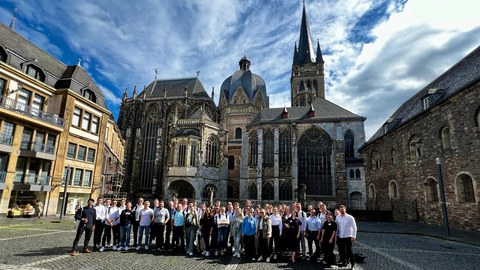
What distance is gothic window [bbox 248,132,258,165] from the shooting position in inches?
1240

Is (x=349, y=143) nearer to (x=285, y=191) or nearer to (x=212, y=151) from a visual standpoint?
(x=285, y=191)

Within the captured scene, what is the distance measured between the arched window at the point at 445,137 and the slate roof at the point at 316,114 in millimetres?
14390

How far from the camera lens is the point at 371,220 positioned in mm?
19531

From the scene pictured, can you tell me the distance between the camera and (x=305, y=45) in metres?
50.4

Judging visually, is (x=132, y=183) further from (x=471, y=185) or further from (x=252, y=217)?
(x=471, y=185)

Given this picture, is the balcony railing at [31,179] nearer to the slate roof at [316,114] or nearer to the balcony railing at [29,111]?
the balcony railing at [29,111]

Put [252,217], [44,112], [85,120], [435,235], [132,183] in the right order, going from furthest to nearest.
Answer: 1. [132,183]
2. [85,120]
3. [44,112]
4. [435,235]
5. [252,217]

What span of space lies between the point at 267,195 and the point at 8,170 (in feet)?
75.5

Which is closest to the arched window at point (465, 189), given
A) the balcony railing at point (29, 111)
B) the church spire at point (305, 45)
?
the balcony railing at point (29, 111)

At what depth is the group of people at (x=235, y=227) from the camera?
7387mm

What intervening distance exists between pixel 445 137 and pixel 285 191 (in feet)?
56.5

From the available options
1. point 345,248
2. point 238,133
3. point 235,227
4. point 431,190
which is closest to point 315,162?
point 431,190

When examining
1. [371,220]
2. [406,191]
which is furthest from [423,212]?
[371,220]

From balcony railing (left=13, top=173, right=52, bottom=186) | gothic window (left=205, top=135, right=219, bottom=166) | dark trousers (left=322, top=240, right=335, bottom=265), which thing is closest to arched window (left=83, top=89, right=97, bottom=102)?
balcony railing (left=13, top=173, right=52, bottom=186)
